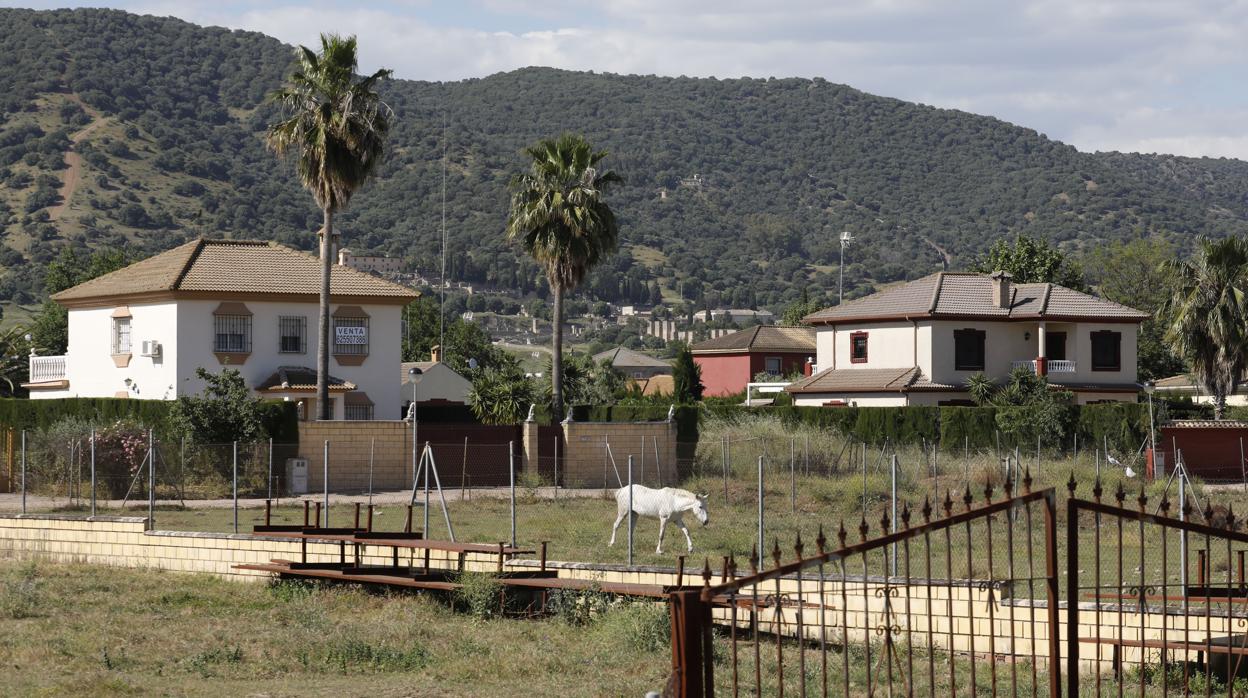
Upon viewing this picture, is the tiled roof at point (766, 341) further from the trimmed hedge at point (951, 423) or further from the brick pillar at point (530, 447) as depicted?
the brick pillar at point (530, 447)

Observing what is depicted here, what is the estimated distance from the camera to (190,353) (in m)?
47.8

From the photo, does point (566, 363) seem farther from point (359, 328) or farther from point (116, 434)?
point (116, 434)

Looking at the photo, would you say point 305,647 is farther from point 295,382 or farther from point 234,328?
point 234,328

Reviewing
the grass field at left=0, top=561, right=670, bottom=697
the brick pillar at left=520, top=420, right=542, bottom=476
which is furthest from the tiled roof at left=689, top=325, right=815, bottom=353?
the grass field at left=0, top=561, right=670, bottom=697

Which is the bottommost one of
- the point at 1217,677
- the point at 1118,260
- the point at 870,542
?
the point at 1217,677

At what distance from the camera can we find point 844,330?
63594 mm

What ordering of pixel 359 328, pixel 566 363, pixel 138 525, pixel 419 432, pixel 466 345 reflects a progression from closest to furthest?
1. pixel 138 525
2. pixel 419 432
3. pixel 359 328
4. pixel 566 363
5. pixel 466 345

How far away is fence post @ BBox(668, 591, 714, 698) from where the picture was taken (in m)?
7.79

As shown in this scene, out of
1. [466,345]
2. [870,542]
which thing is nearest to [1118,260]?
[466,345]

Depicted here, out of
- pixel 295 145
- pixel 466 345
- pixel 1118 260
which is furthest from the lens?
pixel 1118 260

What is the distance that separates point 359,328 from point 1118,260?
71.5 meters

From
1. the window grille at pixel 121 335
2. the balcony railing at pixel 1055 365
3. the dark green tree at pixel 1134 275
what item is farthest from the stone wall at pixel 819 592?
the dark green tree at pixel 1134 275

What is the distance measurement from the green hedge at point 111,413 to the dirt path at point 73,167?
84.3 meters

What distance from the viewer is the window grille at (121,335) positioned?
164 ft
